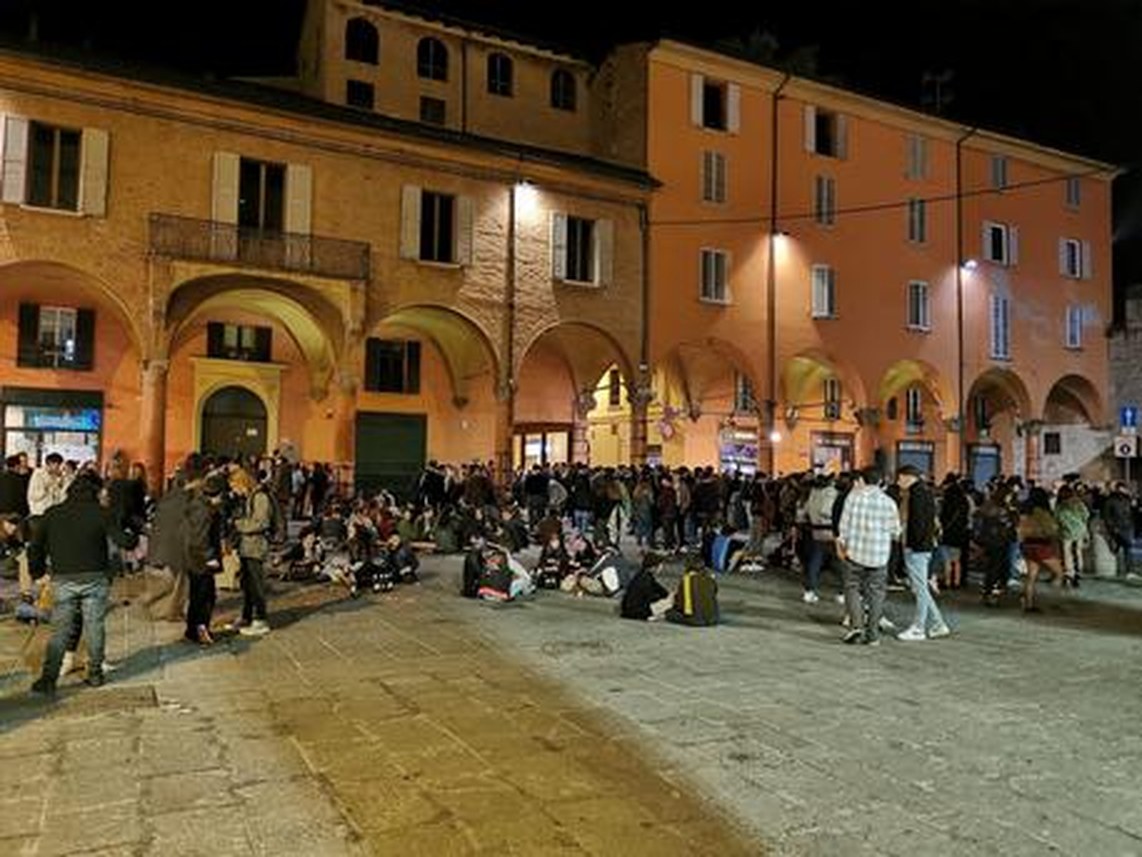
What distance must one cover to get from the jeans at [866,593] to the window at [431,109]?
920 inches

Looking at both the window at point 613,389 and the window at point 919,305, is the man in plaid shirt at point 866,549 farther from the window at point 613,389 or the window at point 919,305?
the window at point 919,305

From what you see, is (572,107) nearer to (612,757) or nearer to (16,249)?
(16,249)

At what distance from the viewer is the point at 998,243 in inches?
1253

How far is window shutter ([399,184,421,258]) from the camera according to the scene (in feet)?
74.1

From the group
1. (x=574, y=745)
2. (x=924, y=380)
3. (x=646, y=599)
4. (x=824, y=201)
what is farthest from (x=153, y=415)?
(x=924, y=380)

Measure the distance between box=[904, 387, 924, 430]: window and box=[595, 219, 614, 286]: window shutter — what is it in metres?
13.7

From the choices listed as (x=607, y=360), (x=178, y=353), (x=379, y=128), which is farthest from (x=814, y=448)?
(x=178, y=353)

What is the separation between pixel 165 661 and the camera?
8016mm

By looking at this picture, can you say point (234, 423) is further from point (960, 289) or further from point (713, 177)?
point (960, 289)

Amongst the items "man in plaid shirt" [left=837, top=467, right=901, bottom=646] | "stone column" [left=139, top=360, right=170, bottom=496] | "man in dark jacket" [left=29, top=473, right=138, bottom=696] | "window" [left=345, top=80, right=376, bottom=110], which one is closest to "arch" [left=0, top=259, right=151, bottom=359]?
"stone column" [left=139, top=360, right=170, bottom=496]

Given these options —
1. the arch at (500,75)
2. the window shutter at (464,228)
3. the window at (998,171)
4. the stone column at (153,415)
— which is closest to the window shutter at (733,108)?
the arch at (500,75)

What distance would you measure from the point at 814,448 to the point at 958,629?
21.8 meters

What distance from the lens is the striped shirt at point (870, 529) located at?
902 centimetres

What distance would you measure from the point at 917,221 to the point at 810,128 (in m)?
4.83
